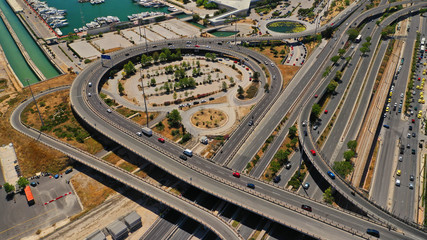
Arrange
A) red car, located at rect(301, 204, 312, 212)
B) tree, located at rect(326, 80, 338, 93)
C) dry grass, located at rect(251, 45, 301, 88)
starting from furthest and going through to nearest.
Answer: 1. dry grass, located at rect(251, 45, 301, 88)
2. tree, located at rect(326, 80, 338, 93)
3. red car, located at rect(301, 204, 312, 212)

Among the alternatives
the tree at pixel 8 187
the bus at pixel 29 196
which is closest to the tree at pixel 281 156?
the bus at pixel 29 196

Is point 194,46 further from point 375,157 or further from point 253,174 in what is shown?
point 375,157

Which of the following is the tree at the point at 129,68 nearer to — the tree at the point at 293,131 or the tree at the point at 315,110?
the tree at the point at 293,131

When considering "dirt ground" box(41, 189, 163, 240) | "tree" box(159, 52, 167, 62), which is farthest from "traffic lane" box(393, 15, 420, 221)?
"tree" box(159, 52, 167, 62)

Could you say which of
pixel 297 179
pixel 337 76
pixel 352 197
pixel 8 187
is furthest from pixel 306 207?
pixel 337 76

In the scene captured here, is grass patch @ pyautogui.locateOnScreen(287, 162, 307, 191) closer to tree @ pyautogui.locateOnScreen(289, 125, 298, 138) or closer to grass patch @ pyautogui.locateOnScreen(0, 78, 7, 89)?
tree @ pyautogui.locateOnScreen(289, 125, 298, 138)

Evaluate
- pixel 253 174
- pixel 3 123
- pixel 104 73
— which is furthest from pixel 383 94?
pixel 3 123

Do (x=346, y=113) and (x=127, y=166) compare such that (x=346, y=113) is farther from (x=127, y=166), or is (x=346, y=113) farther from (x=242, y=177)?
(x=127, y=166)
